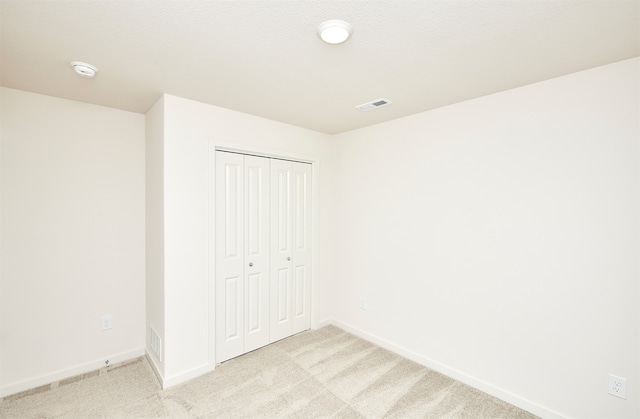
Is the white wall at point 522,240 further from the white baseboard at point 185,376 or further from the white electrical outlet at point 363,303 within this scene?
the white baseboard at point 185,376

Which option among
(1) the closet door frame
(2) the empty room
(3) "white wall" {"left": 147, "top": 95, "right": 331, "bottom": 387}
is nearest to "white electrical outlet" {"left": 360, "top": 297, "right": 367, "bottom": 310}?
(2) the empty room

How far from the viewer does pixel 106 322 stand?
2.71 m

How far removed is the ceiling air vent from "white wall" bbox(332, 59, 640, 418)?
1.51 feet

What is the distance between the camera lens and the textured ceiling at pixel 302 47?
52.9 inches

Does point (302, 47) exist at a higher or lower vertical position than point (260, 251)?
higher

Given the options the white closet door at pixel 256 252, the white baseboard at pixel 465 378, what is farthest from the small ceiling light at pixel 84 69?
the white baseboard at pixel 465 378

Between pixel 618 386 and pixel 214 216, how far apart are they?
3160mm

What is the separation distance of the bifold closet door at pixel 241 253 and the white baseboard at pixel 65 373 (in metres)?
0.91

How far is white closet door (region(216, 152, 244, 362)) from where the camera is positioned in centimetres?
273

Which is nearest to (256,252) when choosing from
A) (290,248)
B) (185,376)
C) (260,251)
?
(260,251)

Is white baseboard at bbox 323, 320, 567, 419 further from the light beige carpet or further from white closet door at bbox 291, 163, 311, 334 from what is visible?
white closet door at bbox 291, 163, 311, 334

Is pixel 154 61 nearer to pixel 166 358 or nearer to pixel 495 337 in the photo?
pixel 166 358

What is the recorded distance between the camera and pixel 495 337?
91.2 inches

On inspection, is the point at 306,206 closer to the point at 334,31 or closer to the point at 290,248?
the point at 290,248
